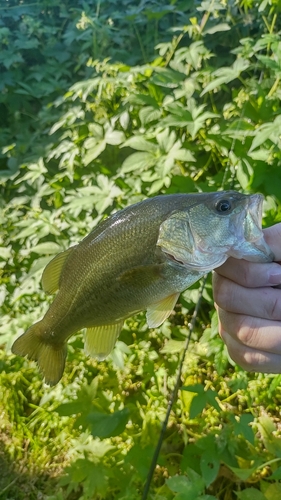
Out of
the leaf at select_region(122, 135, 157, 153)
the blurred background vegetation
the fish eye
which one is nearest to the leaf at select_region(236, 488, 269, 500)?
the blurred background vegetation

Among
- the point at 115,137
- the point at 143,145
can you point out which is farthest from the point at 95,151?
the point at 143,145

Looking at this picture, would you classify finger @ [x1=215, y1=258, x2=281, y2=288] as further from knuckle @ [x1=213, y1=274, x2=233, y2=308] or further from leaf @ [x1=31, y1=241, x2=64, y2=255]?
leaf @ [x1=31, y1=241, x2=64, y2=255]

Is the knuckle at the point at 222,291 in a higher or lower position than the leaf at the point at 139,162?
higher

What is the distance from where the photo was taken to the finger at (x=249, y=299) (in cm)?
101

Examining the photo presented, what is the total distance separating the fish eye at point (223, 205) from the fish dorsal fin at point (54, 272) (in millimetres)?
353

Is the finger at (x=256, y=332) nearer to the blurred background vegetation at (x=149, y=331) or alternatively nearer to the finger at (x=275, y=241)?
the finger at (x=275, y=241)

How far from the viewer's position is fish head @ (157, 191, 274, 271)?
0.90 metres

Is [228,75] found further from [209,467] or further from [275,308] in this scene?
[209,467]

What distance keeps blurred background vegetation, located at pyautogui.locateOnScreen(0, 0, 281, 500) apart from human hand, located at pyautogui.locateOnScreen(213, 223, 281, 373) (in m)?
0.45

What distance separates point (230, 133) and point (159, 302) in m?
1.09

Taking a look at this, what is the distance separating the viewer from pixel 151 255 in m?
0.95

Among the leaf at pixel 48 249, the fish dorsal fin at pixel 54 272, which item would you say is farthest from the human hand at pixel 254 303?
the leaf at pixel 48 249

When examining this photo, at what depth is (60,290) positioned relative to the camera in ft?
3.54

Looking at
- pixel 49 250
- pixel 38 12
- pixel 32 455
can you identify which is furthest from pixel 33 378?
pixel 38 12
